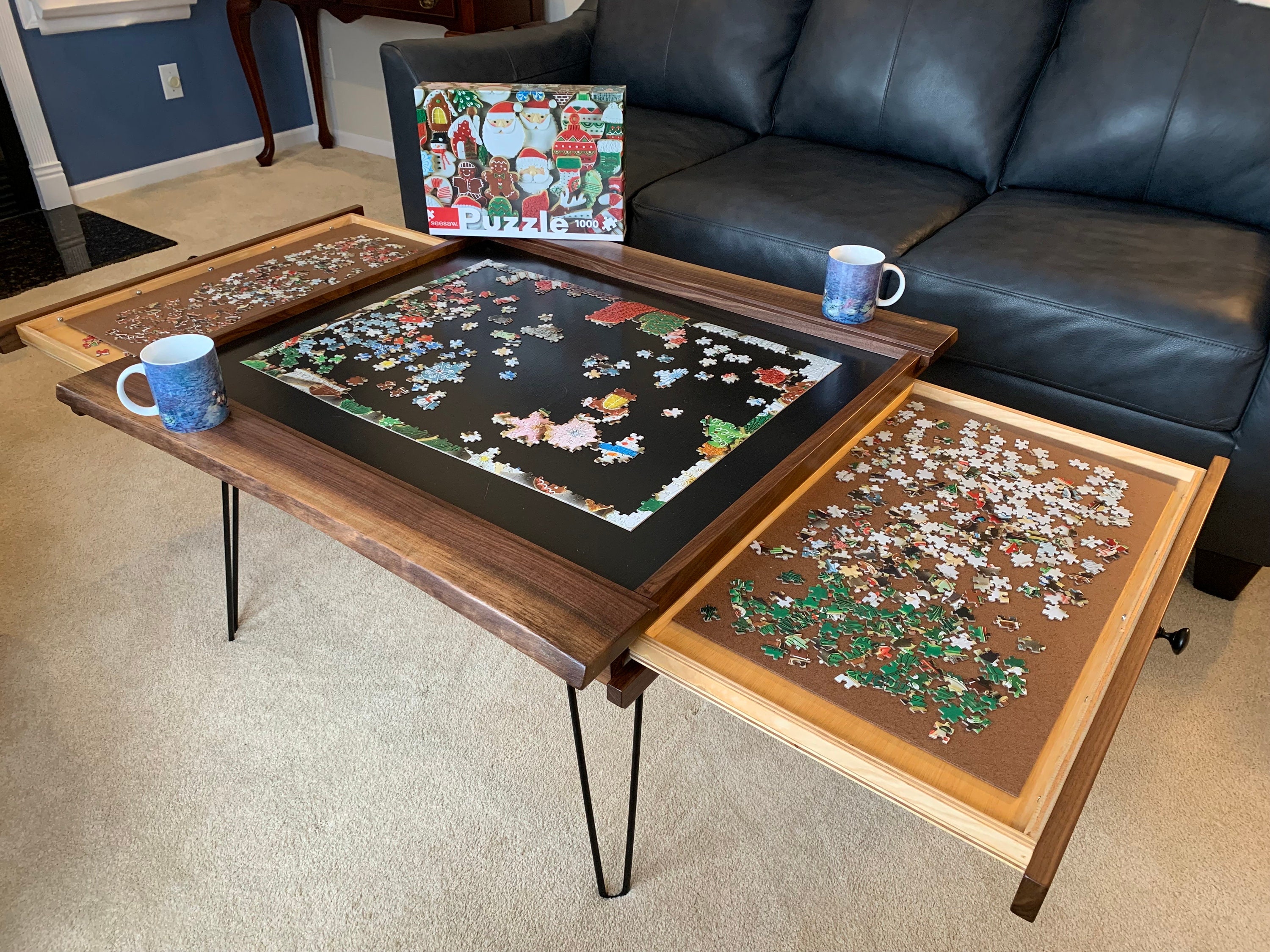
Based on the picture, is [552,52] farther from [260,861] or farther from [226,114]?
[260,861]

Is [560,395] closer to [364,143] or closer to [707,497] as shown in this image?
[707,497]

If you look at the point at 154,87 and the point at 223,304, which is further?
the point at 154,87

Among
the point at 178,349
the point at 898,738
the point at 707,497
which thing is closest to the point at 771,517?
the point at 707,497

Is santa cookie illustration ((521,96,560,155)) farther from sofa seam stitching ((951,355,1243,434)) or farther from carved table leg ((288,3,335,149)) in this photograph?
carved table leg ((288,3,335,149))

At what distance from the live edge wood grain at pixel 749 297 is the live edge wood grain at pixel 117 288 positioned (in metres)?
0.45

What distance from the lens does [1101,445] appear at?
1.23m

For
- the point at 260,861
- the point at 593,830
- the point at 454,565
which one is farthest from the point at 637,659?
the point at 260,861

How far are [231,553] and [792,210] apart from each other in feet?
4.24

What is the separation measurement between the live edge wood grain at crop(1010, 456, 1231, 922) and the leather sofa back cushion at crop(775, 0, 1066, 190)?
1.30 metres

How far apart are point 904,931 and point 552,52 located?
2303mm

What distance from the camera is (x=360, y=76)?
3682mm

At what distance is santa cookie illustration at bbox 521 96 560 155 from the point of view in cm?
157

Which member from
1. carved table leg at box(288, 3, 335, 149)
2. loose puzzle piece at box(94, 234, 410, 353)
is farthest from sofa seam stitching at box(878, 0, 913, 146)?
carved table leg at box(288, 3, 335, 149)

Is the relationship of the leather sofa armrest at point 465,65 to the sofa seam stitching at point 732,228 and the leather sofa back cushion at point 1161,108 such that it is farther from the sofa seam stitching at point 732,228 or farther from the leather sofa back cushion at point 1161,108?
the leather sofa back cushion at point 1161,108
